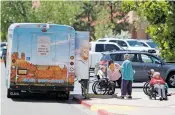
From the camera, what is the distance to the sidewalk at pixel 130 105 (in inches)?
521

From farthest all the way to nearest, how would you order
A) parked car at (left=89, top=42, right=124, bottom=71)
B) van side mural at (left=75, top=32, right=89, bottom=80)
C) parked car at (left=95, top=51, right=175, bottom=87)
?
parked car at (left=89, top=42, right=124, bottom=71), parked car at (left=95, top=51, right=175, bottom=87), van side mural at (left=75, top=32, right=89, bottom=80)

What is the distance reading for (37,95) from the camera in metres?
18.5

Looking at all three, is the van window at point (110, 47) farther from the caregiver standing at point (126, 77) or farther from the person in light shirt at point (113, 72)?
the caregiver standing at point (126, 77)

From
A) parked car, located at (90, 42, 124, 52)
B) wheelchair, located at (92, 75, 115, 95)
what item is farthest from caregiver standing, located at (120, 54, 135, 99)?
parked car, located at (90, 42, 124, 52)

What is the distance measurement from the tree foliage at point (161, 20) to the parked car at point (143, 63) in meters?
3.88

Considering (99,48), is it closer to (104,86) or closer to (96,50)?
(96,50)

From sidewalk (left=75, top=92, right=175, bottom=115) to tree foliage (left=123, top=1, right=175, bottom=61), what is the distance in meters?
1.82

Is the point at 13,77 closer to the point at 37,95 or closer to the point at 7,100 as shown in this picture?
the point at 7,100

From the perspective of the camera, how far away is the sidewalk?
43.4 ft

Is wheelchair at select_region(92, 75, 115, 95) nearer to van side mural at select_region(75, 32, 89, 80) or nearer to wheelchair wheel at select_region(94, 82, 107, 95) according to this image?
wheelchair wheel at select_region(94, 82, 107, 95)

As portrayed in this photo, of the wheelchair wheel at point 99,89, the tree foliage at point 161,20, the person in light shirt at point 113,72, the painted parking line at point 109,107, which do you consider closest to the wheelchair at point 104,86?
the wheelchair wheel at point 99,89

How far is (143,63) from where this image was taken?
70.8 feet

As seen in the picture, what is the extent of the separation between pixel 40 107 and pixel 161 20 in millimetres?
5582

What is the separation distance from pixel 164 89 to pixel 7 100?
5352 millimetres
